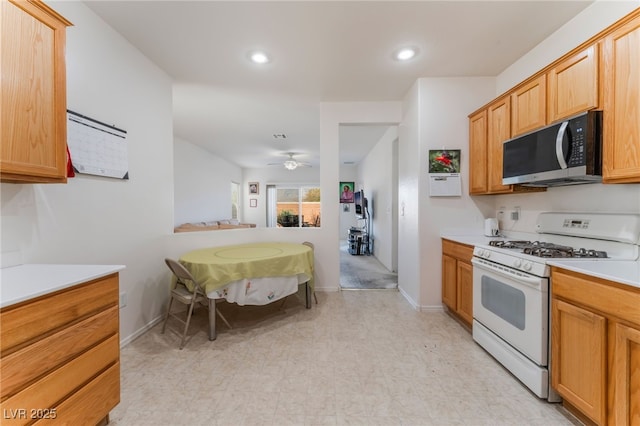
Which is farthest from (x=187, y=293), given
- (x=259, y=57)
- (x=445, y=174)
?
(x=445, y=174)

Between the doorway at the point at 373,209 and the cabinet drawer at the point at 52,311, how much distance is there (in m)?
3.03

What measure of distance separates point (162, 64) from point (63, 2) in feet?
2.89

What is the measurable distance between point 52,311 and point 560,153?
9.78ft

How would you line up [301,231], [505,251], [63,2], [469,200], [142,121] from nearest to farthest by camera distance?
[63,2] < [505,251] < [142,121] < [469,200] < [301,231]

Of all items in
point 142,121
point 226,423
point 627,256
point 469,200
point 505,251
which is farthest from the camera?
point 469,200

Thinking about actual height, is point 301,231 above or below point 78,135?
below

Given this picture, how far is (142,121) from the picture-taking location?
98.3 inches

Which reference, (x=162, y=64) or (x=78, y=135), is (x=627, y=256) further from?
(x=162, y=64)

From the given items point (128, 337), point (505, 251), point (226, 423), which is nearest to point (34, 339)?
point (226, 423)

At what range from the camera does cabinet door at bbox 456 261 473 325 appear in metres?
2.38

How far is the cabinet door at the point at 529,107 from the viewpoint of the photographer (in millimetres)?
2020

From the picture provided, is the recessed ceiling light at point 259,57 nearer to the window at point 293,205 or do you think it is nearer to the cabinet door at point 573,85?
the cabinet door at point 573,85

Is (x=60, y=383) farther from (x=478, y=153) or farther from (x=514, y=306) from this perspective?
(x=478, y=153)

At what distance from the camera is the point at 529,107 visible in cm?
214
